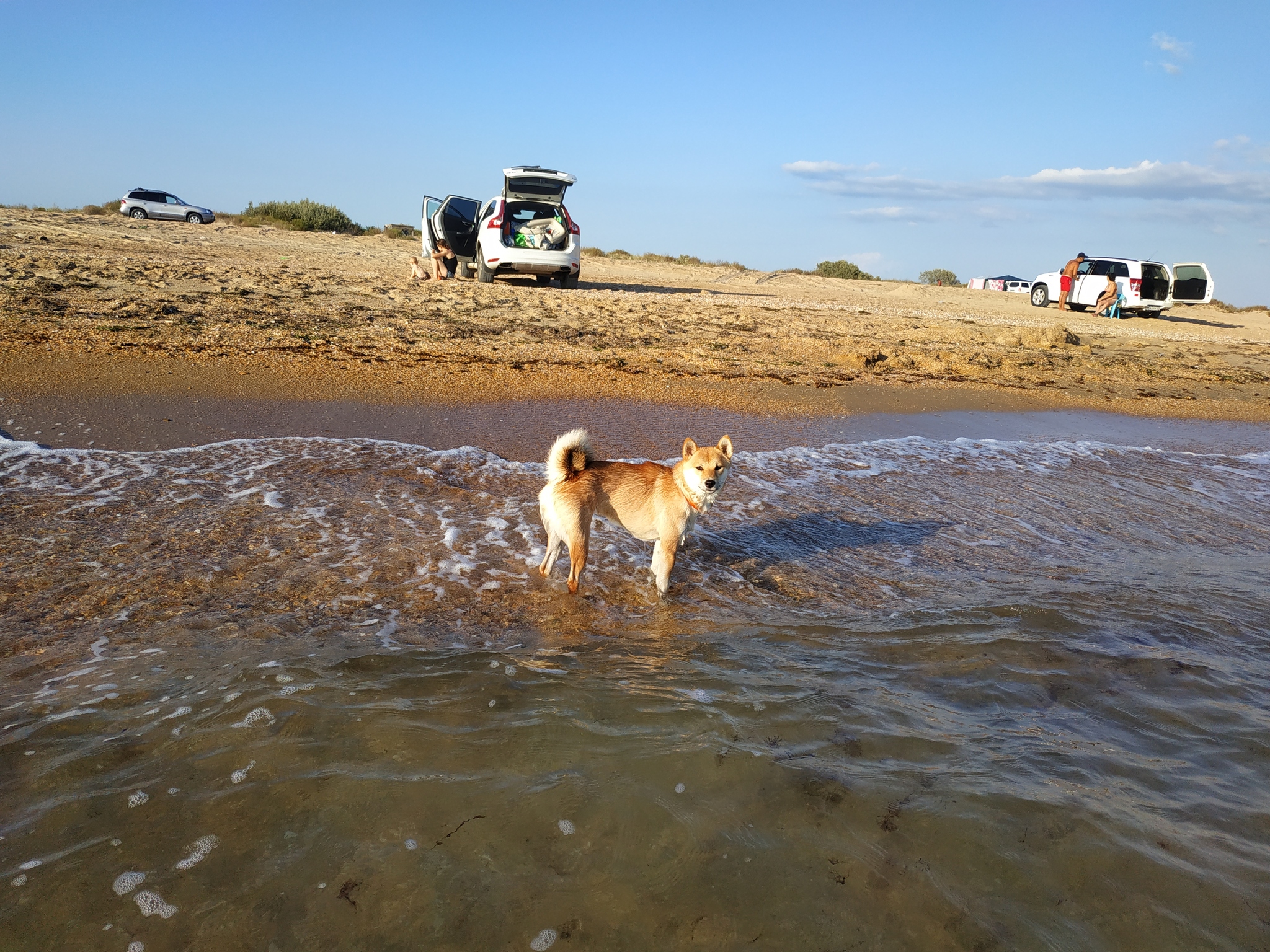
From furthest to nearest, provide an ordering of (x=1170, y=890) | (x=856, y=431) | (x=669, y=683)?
(x=856, y=431), (x=669, y=683), (x=1170, y=890)

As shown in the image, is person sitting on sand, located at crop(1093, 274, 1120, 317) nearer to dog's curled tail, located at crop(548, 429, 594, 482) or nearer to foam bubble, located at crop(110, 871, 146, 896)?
dog's curled tail, located at crop(548, 429, 594, 482)

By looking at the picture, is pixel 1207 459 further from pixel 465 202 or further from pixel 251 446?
pixel 465 202

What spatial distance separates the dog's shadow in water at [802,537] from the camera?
5695mm

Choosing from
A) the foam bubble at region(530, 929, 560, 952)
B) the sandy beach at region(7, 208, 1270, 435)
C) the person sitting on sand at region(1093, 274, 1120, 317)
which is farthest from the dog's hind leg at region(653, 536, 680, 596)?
the person sitting on sand at region(1093, 274, 1120, 317)

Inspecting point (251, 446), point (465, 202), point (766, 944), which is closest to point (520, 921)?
point (766, 944)

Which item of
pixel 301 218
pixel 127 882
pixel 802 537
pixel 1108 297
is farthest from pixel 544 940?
pixel 301 218

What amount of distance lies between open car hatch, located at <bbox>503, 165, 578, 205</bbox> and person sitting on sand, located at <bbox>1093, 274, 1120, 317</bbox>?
16.6 m

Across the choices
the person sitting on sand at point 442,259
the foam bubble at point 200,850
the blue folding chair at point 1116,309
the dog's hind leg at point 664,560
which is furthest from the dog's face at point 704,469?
the blue folding chair at point 1116,309

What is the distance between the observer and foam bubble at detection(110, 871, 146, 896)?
2.31m

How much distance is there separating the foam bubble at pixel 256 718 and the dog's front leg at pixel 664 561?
2483mm

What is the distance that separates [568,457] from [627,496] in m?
0.48

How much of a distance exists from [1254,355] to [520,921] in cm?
2067

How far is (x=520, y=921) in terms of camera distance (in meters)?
2.33

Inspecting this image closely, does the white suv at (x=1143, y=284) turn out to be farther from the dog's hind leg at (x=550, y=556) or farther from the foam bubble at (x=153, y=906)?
the foam bubble at (x=153, y=906)
